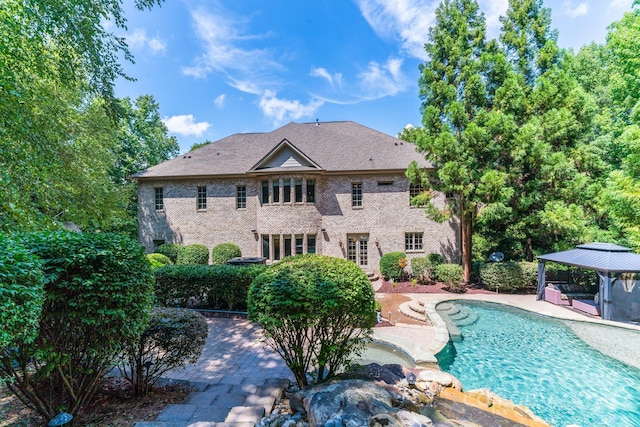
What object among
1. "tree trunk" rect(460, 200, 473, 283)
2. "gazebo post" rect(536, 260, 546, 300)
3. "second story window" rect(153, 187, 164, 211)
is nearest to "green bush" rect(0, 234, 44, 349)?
"tree trunk" rect(460, 200, 473, 283)

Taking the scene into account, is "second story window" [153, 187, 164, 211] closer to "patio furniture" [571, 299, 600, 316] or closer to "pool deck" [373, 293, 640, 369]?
"pool deck" [373, 293, 640, 369]

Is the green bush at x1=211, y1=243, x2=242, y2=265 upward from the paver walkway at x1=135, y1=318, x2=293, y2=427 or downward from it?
upward

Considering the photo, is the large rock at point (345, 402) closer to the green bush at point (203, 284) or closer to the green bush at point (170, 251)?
the green bush at point (203, 284)

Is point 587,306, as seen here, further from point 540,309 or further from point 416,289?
point 416,289

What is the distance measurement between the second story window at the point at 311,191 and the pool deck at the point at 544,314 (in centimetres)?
834

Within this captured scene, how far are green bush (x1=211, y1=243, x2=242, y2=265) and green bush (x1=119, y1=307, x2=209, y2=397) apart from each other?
39.2ft

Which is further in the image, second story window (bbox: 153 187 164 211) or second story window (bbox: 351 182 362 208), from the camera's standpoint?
second story window (bbox: 153 187 164 211)

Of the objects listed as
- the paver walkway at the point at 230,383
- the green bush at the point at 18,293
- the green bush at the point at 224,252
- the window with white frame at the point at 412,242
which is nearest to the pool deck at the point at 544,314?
the paver walkway at the point at 230,383

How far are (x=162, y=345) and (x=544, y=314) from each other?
12.0 metres

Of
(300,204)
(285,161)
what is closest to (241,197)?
(285,161)

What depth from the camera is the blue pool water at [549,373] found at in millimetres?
4836

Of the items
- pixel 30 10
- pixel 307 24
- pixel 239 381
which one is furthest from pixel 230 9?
pixel 239 381

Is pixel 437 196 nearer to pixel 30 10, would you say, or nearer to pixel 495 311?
pixel 495 311

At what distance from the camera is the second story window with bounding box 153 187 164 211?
17.5 meters
